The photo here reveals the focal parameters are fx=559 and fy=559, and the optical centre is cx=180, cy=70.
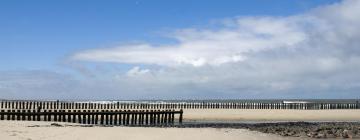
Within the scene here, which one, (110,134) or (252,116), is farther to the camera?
(252,116)

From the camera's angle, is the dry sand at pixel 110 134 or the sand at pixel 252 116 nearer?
the dry sand at pixel 110 134

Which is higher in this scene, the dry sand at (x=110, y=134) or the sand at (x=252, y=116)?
the dry sand at (x=110, y=134)

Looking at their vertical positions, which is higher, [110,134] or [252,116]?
[110,134]

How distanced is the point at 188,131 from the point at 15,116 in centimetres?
1568

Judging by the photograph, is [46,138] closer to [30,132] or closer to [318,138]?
[30,132]

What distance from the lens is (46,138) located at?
20797mm

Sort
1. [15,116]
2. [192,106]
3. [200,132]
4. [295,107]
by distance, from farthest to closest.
→ [295,107]
[192,106]
[15,116]
[200,132]

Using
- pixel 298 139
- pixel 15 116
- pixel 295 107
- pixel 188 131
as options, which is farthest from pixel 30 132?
pixel 295 107

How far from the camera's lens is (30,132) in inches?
874

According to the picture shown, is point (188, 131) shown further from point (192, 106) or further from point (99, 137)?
point (192, 106)

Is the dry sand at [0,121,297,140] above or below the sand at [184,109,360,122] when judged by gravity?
above

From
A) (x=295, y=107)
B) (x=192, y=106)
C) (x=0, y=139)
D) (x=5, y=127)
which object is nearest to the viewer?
(x=0, y=139)

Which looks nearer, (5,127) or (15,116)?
(5,127)

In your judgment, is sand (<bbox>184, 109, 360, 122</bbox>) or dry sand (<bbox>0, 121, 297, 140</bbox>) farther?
sand (<bbox>184, 109, 360, 122</bbox>)
